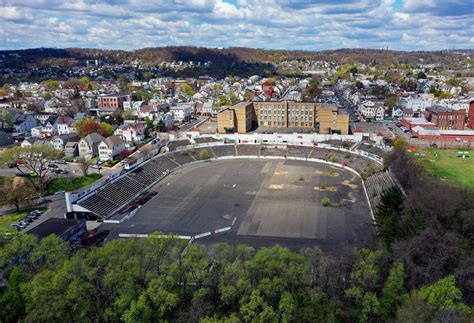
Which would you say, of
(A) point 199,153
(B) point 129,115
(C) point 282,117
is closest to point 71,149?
(A) point 199,153

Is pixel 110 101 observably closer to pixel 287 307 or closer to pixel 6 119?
pixel 6 119

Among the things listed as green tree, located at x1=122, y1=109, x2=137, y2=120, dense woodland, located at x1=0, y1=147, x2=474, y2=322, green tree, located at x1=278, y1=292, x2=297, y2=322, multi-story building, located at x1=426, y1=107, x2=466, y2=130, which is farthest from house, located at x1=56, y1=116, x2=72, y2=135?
multi-story building, located at x1=426, y1=107, x2=466, y2=130

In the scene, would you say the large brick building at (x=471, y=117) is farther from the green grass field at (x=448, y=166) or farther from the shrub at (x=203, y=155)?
the shrub at (x=203, y=155)

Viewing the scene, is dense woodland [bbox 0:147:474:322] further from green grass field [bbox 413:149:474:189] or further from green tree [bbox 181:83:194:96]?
green tree [bbox 181:83:194:96]

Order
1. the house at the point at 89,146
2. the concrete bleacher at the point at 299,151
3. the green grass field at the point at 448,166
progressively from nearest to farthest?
the green grass field at the point at 448,166 → the concrete bleacher at the point at 299,151 → the house at the point at 89,146

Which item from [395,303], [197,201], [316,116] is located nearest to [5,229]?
[197,201]

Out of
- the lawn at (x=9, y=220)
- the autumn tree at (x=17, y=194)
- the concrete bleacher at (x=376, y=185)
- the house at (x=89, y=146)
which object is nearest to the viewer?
the lawn at (x=9, y=220)

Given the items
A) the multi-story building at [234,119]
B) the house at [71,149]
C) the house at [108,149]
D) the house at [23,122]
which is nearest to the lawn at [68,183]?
the house at [108,149]
